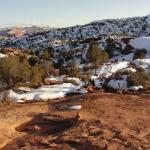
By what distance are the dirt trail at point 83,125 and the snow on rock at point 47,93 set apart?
412cm

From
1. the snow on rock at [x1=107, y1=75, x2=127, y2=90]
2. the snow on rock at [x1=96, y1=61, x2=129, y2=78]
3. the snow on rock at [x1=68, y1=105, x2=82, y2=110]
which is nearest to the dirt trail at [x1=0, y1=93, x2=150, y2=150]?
the snow on rock at [x1=68, y1=105, x2=82, y2=110]

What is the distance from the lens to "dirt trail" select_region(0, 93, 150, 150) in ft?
46.7

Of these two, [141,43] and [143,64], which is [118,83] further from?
[141,43]

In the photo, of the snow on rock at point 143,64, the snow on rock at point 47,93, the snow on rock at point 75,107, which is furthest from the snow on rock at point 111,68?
the snow on rock at point 75,107

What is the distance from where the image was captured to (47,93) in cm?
2606

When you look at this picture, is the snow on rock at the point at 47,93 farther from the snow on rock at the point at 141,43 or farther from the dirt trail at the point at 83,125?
the snow on rock at the point at 141,43

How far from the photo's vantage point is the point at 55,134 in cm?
1564

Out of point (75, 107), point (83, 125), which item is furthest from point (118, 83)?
point (83, 125)

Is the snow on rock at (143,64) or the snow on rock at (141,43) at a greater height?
the snow on rock at (141,43)

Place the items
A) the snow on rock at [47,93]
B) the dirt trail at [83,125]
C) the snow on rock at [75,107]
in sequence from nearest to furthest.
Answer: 1. the dirt trail at [83,125]
2. the snow on rock at [75,107]
3. the snow on rock at [47,93]

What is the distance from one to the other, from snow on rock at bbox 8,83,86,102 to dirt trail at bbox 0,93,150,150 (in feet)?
13.5

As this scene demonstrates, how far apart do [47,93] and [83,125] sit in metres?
10.3

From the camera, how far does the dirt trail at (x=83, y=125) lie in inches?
560

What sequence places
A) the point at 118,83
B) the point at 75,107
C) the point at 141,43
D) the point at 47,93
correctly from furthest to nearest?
the point at 141,43, the point at 118,83, the point at 47,93, the point at 75,107
